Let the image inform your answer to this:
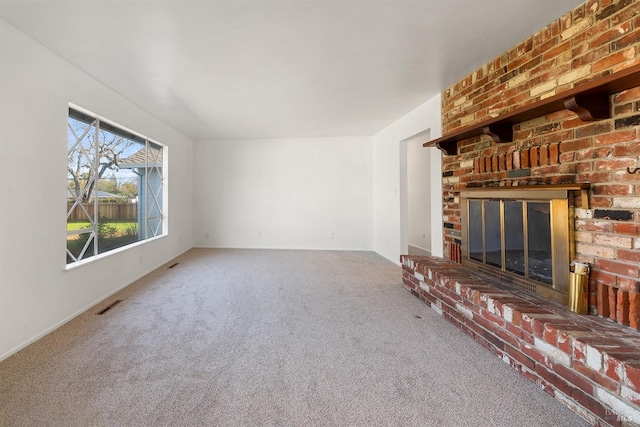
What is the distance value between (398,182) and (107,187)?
14.1 feet

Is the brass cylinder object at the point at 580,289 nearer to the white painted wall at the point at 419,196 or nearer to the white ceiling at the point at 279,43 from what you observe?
the white ceiling at the point at 279,43

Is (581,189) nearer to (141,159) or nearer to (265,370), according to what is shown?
(265,370)

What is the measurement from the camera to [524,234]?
220 cm

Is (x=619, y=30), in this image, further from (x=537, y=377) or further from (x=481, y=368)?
(x=481, y=368)

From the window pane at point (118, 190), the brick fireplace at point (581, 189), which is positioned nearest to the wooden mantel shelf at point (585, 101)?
the brick fireplace at point (581, 189)

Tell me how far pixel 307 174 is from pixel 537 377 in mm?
5122

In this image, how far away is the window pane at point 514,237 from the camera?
88.0 inches

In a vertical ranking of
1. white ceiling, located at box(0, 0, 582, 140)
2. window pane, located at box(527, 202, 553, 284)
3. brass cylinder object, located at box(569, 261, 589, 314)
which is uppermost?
white ceiling, located at box(0, 0, 582, 140)

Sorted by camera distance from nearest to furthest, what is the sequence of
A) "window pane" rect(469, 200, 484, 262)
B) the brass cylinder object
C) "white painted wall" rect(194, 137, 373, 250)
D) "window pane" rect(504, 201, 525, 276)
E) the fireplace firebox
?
the brass cylinder object
the fireplace firebox
"window pane" rect(504, 201, 525, 276)
"window pane" rect(469, 200, 484, 262)
"white painted wall" rect(194, 137, 373, 250)

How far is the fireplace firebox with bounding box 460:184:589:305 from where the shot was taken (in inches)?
73.4

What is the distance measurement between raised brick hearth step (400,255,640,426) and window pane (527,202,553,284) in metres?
0.19

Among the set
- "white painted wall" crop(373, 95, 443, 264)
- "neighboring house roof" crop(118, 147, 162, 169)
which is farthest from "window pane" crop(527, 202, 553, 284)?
"neighboring house roof" crop(118, 147, 162, 169)

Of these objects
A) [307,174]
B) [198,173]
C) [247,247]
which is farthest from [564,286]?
[198,173]

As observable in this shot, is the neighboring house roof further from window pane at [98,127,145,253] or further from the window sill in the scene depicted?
the window sill
